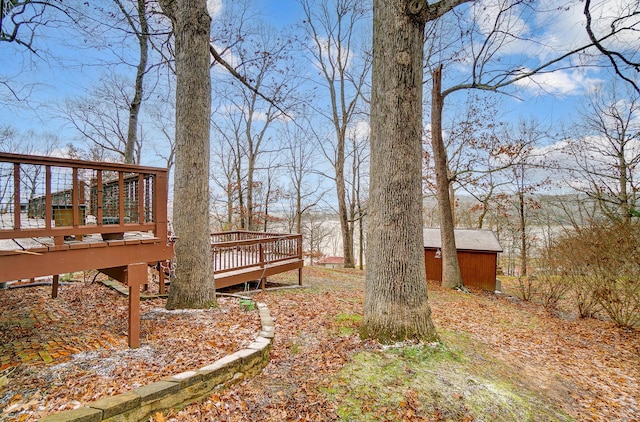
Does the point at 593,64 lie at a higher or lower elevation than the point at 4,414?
higher

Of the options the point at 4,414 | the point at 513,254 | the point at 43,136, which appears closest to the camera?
the point at 4,414

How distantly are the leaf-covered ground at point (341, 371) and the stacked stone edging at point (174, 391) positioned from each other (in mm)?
87

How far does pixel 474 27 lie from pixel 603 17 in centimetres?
302

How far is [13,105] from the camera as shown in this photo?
7.10 metres

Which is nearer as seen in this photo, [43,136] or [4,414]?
[4,414]

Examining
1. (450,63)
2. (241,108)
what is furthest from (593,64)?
(241,108)

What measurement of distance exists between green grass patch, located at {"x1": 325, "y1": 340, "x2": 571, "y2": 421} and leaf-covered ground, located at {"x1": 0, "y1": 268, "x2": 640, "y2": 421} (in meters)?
0.01

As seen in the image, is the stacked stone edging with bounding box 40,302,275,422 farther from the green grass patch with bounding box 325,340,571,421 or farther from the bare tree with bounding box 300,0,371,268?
the bare tree with bounding box 300,0,371,268

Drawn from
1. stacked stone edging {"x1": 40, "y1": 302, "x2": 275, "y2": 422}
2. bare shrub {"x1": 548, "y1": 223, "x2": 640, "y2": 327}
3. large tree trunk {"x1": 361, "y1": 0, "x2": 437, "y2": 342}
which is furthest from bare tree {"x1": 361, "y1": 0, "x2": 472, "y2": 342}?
bare shrub {"x1": 548, "y1": 223, "x2": 640, "y2": 327}

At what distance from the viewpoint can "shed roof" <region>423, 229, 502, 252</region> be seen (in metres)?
12.1

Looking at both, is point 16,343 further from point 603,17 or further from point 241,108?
point 241,108

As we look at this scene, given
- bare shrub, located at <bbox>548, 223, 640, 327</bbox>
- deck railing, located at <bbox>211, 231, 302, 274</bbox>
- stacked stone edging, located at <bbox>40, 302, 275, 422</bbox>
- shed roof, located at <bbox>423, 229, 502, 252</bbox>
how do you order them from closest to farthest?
stacked stone edging, located at <bbox>40, 302, 275, 422</bbox>, bare shrub, located at <bbox>548, 223, 640, 327</bbox>, deck railing, located at <bbox>211, 231, 302, 274</bbox>, shed roof, located at <bbox>423, 229, 502, 252</bbox>

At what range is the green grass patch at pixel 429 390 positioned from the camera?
103 inches

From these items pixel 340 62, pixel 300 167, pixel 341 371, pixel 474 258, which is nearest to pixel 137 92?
pixel 341 371
